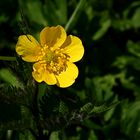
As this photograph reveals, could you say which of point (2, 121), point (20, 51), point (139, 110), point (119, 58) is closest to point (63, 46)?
point (20, 51)

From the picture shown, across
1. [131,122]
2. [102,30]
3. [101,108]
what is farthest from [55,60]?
[102,30]

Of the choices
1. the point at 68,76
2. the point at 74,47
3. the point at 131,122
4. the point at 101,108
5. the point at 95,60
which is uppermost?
the point at 74,47

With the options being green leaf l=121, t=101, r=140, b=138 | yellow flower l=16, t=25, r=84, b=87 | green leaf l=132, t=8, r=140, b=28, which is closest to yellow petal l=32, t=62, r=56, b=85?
yellow flower l=16, t=25, r=84, b=87

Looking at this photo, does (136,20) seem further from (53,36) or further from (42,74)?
(42,74)

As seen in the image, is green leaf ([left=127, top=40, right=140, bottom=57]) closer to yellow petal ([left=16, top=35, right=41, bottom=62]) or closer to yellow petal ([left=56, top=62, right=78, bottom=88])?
yellow petal ([left=56, top=62, right=78, bottom=88])

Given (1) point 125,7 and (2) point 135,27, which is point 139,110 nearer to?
(2) point 135,27

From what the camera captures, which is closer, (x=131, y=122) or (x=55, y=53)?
(x=55, y=53)
